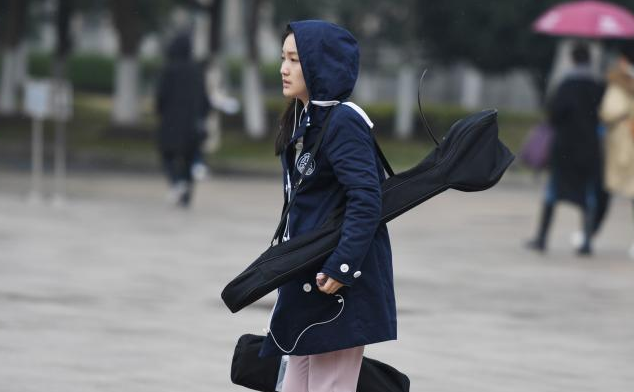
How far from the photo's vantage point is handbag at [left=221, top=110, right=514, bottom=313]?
4.49m

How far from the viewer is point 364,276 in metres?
4.59

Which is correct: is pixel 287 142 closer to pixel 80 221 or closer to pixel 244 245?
pixel 244 245

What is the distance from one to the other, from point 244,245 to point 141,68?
36.1m

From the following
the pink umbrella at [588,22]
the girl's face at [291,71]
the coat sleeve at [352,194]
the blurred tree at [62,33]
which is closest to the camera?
the coat sleeve at [352,194]

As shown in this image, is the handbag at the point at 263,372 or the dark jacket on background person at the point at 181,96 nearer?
the handbag at the point at 263,372

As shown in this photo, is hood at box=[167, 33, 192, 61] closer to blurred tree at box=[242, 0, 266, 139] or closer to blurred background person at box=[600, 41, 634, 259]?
blurred background person at box=[600, 41, 634, 259]

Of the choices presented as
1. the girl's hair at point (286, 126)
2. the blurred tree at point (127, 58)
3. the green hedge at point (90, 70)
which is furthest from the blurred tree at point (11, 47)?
the girl's hair at point (286, 126)

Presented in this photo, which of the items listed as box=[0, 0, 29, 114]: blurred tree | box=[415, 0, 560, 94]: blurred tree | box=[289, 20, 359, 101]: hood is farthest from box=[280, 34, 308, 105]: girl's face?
box=[0, 0, 29, 114]: blurred tree

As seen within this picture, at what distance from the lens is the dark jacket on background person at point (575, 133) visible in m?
12.5

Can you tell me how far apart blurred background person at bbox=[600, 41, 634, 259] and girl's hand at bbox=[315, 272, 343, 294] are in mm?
8557

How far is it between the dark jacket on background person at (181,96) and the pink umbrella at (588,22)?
375cm

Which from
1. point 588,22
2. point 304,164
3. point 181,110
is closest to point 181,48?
point 181,110

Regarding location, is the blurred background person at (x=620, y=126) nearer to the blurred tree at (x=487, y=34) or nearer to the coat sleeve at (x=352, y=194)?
the coat sleeve at (x=352, y=194)

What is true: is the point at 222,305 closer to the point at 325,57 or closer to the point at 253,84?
the point at 325,57
